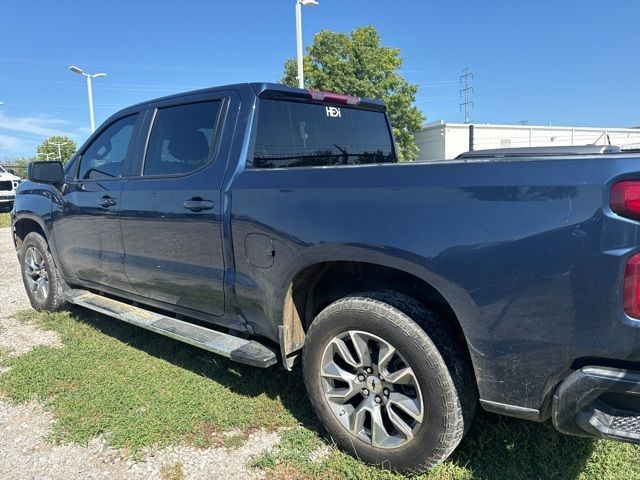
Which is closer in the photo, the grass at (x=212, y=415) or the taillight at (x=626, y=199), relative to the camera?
the taillight at (x=626, y=199)

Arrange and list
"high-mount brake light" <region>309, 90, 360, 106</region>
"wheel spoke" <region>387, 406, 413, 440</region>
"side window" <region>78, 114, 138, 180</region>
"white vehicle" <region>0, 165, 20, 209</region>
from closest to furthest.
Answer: "wheel spoke" <region>387, 406, 413, 440</region> < "high-mount brake light" <region>309, 90, 360, 106</region> < "side window" <region>78, 114, 138, 180</region> < "white vehicle" <region>0, 165, 20, 209</region>

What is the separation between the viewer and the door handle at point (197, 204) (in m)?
3.00

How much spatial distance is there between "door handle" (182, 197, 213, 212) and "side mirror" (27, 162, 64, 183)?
199cm

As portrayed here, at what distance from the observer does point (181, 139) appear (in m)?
3.50

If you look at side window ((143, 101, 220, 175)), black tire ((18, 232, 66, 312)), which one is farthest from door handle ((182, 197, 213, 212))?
black tire ((18, 232, 66, 312))

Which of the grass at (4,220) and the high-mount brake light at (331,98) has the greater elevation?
the high-mount brake light at (331,98)

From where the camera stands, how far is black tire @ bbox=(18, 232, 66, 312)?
192 inches

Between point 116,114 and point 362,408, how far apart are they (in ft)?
10.3

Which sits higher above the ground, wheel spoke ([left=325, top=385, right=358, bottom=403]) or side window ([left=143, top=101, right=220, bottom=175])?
side window ([left=143, top=101, right=220, bottom=175])

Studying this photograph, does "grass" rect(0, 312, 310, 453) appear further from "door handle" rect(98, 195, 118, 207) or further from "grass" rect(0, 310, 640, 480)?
"door handle" rect(98, 195, 118, 207)

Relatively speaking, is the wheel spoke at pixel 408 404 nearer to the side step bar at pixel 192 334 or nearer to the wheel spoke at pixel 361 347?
the wheel spoke at pixel 361 347

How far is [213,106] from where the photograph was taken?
328 cm

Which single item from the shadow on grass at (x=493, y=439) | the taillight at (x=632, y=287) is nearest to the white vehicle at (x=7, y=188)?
the shadow on grass at (x=493, y=439)

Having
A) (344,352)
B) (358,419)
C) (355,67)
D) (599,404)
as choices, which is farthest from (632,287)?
(355,67)
